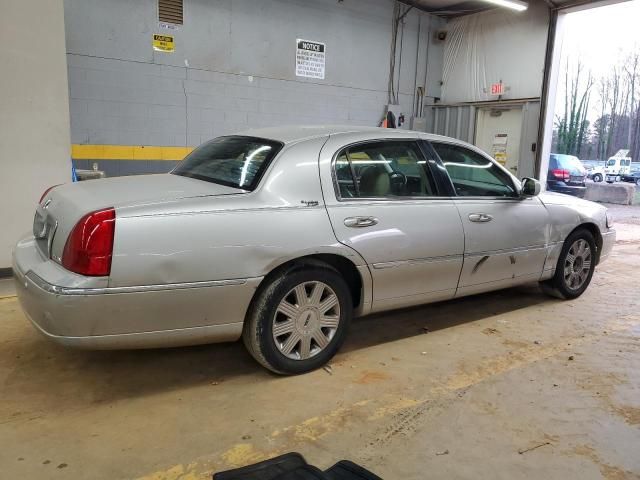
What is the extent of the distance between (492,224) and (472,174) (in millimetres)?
422

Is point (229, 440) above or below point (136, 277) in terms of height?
below

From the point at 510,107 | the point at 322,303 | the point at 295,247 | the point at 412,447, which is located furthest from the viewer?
the point at 510,107

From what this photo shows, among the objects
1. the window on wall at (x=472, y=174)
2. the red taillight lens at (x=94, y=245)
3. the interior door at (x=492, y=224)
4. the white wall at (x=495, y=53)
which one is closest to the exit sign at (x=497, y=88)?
the white wall at (x=495, y=53)

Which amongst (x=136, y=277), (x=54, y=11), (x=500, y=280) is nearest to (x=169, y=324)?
(x=136, y=277)

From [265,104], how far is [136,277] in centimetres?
684

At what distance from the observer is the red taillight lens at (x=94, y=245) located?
2.52 metres

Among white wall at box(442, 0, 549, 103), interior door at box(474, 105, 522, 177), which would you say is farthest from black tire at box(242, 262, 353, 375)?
white wall at box(442, 0, 549, 103)

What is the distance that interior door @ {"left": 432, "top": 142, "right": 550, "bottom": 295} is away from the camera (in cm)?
392

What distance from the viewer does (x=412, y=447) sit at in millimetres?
2529

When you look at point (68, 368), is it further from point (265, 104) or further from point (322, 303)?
point (265, 104)

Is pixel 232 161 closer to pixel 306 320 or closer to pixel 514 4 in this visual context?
pixel 306 320

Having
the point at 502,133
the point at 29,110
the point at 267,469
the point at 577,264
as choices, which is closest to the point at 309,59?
the point at 502,133

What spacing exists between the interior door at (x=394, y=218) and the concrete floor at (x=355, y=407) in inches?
20.0

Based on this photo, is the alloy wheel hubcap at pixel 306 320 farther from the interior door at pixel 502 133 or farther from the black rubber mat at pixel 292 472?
the interior door at pixel 502 133
